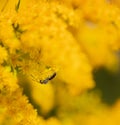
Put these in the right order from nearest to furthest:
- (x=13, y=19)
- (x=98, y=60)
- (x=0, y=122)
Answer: (x=13, y=19) < (x=0, y=122) < (x=98, y=60)

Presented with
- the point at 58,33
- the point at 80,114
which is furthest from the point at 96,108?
the point at 58,33

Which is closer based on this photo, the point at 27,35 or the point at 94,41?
the point at 27,35

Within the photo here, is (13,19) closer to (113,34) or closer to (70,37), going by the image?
(70,37)

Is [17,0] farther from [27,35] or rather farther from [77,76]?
[77,76]

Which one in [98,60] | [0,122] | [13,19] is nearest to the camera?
[13,19]

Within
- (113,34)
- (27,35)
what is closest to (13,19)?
(27,35)

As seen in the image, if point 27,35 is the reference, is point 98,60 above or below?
below

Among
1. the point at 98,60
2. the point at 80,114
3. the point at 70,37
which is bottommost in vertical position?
the point at 80,114
